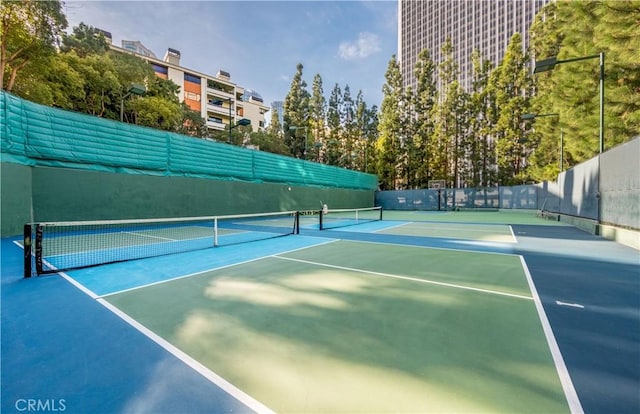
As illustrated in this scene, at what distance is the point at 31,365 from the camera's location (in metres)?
2.06

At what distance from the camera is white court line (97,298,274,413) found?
1619 mm

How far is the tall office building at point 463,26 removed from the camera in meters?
71.3

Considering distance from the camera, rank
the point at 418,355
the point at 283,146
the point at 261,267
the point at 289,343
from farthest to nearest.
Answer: the point at 283,146 → the point at 261,267 → the point at 289,343 → the point at 418,355

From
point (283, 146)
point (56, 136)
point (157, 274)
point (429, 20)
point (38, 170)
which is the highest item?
point (429, 20)

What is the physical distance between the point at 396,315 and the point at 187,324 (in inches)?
Answer: 84.4

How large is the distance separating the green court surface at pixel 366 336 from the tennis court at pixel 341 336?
0.01m

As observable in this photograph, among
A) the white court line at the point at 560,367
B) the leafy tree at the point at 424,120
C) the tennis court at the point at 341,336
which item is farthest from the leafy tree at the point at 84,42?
the leafy tree at the point at 424,120

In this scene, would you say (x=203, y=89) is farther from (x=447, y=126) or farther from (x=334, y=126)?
(x=447, y=126)

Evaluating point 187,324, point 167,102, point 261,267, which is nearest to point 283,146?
point 167,102

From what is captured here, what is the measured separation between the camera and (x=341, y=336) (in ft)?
8.12

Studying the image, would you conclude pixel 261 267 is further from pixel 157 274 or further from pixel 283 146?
pixel 283 146

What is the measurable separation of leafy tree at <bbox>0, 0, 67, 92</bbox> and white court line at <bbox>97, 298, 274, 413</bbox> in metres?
15.9

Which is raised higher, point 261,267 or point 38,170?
point 38,170

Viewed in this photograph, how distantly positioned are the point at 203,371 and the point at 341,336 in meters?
1.15
